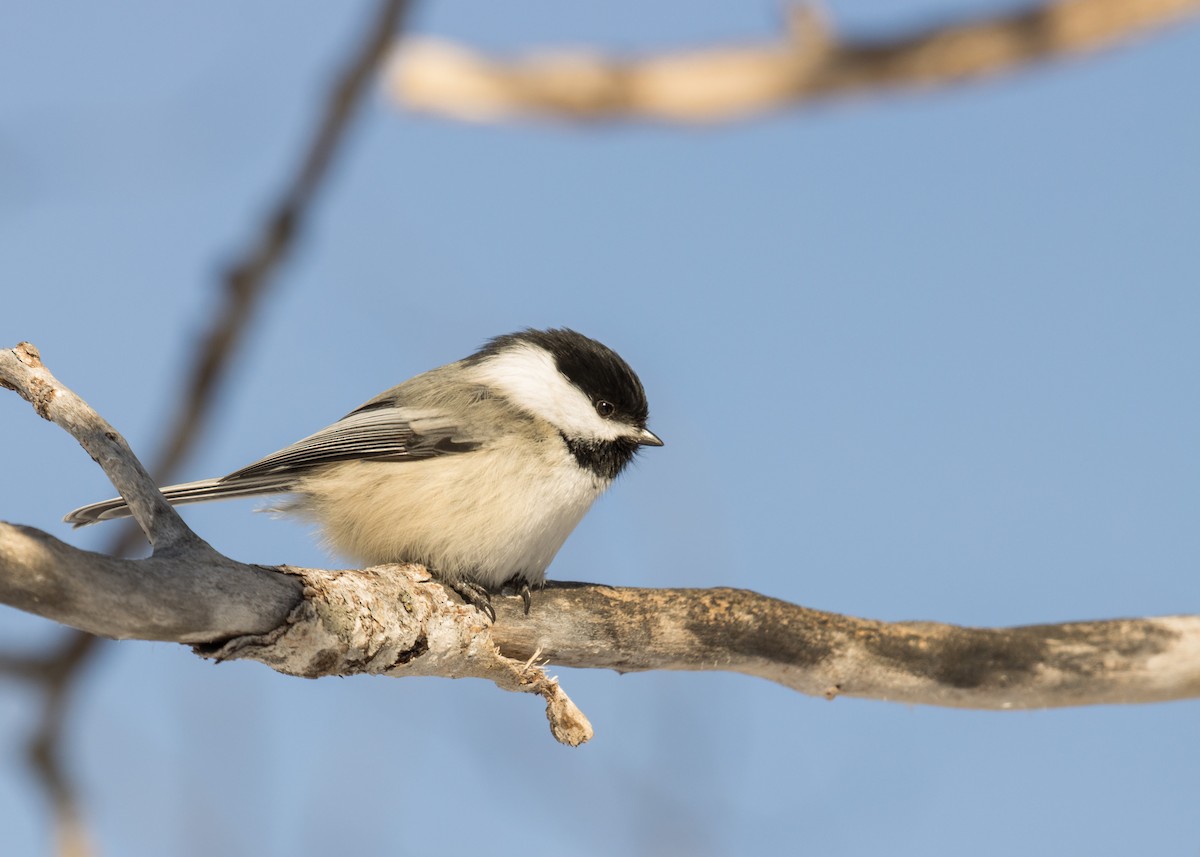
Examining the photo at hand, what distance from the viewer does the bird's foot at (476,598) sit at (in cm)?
282

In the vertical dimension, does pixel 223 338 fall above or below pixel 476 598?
above

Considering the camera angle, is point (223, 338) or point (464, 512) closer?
point (464, 512)

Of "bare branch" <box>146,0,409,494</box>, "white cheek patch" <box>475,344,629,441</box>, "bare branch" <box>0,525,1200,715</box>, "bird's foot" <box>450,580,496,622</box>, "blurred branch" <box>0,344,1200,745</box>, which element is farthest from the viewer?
"bare branch" <box>146,0,409,494</box>

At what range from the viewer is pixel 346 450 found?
3.11 m

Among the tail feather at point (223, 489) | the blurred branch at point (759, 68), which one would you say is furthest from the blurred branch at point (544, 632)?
the blurred branch at point (759, 68)

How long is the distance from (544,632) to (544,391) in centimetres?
72

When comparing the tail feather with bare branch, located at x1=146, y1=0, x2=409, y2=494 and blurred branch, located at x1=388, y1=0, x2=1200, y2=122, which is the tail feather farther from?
blurred branch, located at x1=388, y1=0, x2=1200, y2=122

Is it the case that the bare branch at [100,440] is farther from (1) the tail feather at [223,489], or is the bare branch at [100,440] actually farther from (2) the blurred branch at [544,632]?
(1) the tail feather at [223,489]

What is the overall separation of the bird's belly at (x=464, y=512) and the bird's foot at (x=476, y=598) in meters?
0.04

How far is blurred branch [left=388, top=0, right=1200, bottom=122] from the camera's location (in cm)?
436

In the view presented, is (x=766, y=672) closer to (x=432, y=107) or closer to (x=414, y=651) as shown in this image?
(x=414, y=651)

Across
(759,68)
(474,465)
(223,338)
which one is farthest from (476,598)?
(759,68)

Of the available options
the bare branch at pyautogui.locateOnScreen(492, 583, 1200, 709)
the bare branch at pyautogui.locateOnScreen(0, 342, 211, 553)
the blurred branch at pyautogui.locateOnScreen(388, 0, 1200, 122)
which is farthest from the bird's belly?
the blurred branch at pyautogui.locateOnScreen(388, 0, 1200, 122)

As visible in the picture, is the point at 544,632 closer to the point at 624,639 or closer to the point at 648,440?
the point at 624,639
